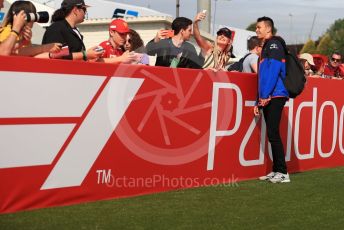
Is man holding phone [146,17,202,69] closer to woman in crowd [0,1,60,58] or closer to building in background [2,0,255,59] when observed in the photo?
woman in crowd [0,1,60,58]

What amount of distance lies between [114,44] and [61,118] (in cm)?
174

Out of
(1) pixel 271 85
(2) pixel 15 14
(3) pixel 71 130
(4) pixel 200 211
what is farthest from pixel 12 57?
(1) pixel 271 85

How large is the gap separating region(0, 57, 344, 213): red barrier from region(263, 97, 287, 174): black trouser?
26 cm

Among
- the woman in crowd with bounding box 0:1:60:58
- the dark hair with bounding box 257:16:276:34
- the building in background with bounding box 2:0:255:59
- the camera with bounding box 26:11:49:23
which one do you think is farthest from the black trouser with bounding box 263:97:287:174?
the building in background with bounding box 2:0:255:59

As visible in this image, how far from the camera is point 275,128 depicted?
6.87 m

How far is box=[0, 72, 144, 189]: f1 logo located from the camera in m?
4.61

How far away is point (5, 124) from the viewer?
15.0ft

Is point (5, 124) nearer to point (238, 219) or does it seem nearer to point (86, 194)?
point (86, 194)

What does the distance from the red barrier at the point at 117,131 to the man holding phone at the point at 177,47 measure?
1.97ft

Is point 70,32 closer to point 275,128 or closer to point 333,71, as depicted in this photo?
point 275,128

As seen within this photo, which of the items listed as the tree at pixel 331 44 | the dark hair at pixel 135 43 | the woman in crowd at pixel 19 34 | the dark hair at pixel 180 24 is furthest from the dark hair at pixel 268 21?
the tree at pixel 331 44

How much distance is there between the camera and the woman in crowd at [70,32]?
18.3 ft

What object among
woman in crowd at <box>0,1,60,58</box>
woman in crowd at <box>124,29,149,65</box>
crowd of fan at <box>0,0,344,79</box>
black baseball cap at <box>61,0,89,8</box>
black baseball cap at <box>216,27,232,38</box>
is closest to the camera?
woman in crowd at <box>0,1,60,58</box>

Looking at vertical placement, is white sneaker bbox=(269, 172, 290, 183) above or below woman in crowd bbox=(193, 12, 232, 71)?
below
